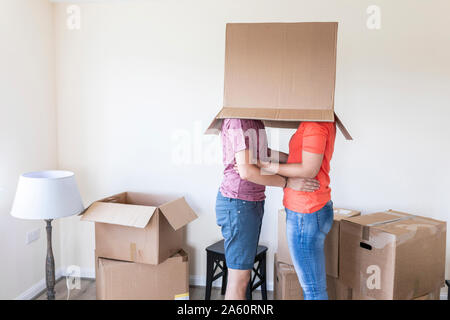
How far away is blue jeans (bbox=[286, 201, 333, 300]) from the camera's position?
1394 mm

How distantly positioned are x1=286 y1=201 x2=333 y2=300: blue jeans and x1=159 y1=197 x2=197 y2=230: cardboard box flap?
0.91 m

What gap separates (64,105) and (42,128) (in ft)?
0.86

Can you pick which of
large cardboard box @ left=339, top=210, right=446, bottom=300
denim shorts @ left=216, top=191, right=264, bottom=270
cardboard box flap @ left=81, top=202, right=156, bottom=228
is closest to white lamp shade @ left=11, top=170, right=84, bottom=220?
cardboard box flap @ left=81, top=202, right=156, bottom=228

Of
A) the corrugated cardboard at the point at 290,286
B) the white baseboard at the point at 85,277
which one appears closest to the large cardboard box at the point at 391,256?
the corrugated cardboard at the point at 290,286

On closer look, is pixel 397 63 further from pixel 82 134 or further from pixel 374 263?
pixel 82 134

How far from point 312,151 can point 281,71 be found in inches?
13.7

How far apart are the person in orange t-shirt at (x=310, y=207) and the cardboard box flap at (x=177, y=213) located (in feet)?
3.00

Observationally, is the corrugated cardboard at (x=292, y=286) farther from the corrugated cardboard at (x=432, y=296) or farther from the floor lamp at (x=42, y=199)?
the floor lamp at (x=42, y=199)

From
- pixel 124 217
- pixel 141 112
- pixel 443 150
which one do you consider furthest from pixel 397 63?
pixel 124 217

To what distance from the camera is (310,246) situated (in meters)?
1.39

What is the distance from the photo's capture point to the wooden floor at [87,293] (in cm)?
241

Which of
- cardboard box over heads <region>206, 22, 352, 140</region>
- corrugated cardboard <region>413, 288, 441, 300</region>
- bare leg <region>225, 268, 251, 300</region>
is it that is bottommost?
corrugated cardboard <region>413, 288, 441, 300</region>

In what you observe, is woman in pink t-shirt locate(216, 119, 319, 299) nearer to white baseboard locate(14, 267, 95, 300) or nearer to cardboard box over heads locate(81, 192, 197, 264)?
cardboard box over heads locate(81, 192, 197, 264)

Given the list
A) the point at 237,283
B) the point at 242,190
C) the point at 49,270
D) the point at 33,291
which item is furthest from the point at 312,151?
the point at 33,291
